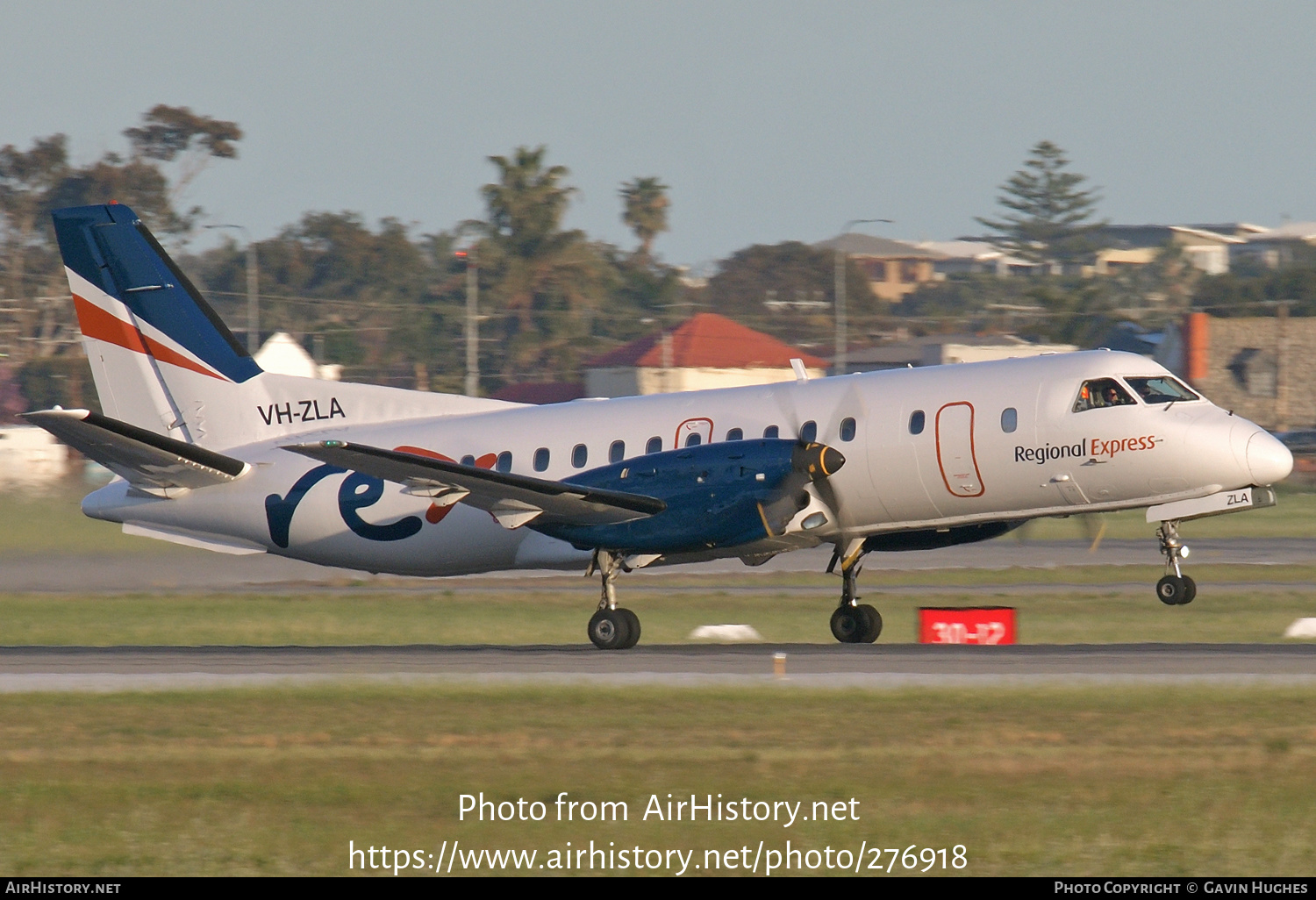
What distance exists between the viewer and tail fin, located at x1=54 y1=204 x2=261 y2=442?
25.8 m

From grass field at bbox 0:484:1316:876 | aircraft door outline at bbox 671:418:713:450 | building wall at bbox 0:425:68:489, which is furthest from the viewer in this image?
building wall at bbox 0:425:68:489

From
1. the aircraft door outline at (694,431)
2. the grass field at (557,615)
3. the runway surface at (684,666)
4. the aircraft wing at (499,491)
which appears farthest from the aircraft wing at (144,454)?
the aircraft door outline at (694,431)

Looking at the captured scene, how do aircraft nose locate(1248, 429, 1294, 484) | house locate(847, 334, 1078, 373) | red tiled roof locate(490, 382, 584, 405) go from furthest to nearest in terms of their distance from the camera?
red tiled roof locate(490, 382, 584, 405) → house locate(847, 334, 1078, 373) → aircraft nose locate(1248, 429, 1294, 484)

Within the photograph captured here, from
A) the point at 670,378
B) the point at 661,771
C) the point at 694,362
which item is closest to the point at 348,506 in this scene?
the point at 661,771

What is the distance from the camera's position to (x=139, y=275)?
25.7 meters

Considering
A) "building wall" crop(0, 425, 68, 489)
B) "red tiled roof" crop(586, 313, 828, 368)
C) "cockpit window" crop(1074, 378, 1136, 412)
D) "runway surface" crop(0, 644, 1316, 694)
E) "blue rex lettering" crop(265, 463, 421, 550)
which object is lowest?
"runway surface" crop(0, 644, 1316, 694)

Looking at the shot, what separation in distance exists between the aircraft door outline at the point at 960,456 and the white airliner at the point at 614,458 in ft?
0.08

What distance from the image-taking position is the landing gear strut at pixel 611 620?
72.4 feet

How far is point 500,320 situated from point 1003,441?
89.7m

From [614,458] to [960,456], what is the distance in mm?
4817

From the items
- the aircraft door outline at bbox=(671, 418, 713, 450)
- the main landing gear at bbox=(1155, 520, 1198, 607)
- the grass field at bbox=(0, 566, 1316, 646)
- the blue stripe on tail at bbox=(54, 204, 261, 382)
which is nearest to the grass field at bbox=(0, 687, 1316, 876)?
the main landing gear at bbox=(1155, 520, 1198, 607)

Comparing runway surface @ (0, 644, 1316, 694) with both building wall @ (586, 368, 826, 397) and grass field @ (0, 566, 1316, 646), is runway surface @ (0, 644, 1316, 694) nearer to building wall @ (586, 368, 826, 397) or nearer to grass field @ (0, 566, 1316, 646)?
grass field @ (0, 566, 1316, 646)

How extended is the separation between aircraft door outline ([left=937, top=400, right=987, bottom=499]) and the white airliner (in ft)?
0.08
